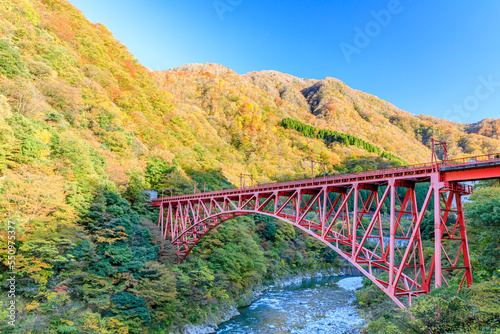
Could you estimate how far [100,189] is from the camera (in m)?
20.4

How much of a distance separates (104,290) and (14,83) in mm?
17025

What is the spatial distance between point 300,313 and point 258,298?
661cm

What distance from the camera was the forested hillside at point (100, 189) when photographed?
14680 mm

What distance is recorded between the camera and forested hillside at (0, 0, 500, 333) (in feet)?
48.2

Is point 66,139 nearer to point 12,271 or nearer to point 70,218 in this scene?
point 70,218

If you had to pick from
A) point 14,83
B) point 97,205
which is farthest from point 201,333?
point 14,83

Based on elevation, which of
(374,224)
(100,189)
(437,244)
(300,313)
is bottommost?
(300,313)

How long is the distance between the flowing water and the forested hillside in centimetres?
250

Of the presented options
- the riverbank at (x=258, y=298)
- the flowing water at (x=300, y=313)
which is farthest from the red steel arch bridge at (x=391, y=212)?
the flowing water at (x=300, y=313)

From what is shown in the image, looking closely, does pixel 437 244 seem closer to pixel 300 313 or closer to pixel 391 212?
pixel 391 212

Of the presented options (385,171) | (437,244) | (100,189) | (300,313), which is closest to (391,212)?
(437,244)

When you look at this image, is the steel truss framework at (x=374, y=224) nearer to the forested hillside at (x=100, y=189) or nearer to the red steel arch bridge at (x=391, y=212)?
the red steel arch bridge at (x=391, y=212)

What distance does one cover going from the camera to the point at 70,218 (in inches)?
671

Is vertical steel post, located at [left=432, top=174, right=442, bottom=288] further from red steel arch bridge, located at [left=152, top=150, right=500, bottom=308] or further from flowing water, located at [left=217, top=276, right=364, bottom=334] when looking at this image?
flowing water, located at [left=217, top=276, right=364, bottom=334]
